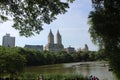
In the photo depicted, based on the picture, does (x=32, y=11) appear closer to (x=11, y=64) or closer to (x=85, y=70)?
(x=11, y=64)

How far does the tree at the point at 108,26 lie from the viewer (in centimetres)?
1596

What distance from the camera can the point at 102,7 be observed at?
17.0 metres

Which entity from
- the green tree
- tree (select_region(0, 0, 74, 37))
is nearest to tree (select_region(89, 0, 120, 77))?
tree (select_region(0, 0, 74, 37))

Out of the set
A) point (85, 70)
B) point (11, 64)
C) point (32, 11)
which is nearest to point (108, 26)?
point (32, 11)

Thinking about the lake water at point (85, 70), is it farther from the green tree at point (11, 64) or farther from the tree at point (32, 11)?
the tree at point (32, 11)

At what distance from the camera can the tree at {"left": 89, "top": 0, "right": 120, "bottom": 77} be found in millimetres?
15961

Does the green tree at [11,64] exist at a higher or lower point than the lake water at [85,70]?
higher

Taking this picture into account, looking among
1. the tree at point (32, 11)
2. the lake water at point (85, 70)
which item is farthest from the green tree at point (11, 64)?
the tree at point (32, 11)

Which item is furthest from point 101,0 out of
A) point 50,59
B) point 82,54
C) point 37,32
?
point 82,54

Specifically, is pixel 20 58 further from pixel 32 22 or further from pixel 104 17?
pixel 32 22

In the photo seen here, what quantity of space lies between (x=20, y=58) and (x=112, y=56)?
63.5 ft

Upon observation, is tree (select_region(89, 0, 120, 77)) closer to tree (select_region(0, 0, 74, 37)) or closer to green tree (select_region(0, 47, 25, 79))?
tree (select_region(0, 0, 74, 37))

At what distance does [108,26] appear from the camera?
16328 millimetres

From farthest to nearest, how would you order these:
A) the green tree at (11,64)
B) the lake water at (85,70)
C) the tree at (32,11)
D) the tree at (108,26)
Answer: the lake water at (85,70)
the green tree at (11,64)
the tree at (108,26)
the tree at (32,11)
